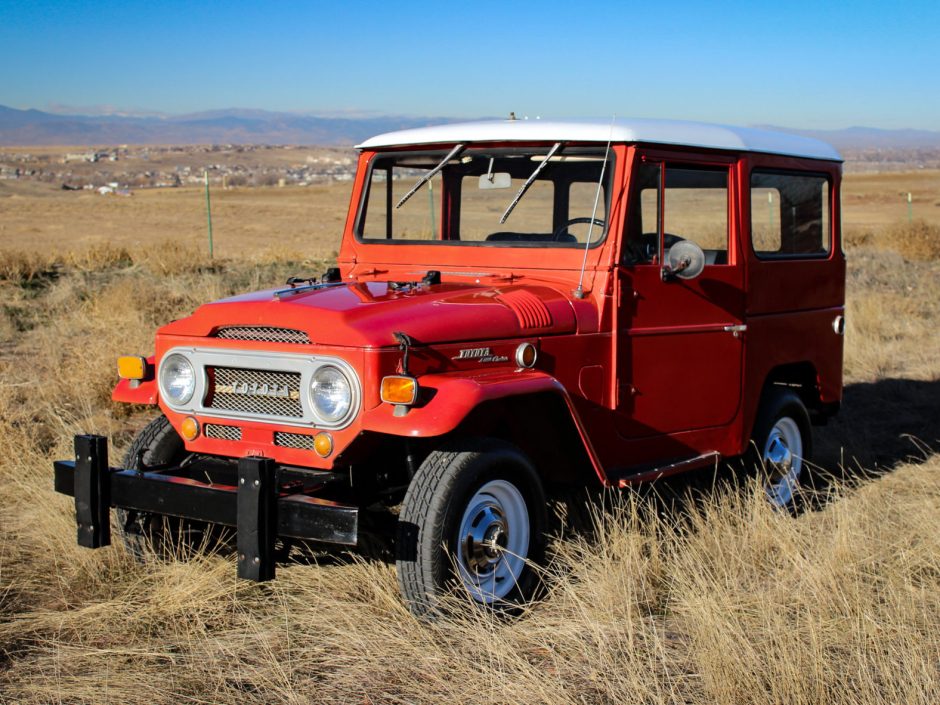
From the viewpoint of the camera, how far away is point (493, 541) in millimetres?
4496

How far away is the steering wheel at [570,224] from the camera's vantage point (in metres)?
5.25

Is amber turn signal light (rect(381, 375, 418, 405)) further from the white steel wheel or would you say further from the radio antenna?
the radio antenna

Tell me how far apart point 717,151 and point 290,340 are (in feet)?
8.66

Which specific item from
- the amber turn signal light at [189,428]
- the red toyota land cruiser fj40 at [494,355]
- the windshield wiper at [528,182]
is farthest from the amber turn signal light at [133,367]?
the windshield wiper at [528,182]

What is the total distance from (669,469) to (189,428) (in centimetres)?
233

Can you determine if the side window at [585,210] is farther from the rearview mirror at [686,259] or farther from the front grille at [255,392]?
Result: the front grille at [255,392]

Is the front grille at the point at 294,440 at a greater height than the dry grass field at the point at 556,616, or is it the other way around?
the front grille at the point at 294,440

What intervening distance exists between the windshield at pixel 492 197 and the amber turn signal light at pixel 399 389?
1554 millimetres

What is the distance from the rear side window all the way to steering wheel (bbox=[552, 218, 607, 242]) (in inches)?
46.7

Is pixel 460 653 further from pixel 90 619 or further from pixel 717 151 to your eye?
pixel 717 151

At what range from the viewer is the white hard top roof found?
523 centimetres

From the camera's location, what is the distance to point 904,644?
12.8ft

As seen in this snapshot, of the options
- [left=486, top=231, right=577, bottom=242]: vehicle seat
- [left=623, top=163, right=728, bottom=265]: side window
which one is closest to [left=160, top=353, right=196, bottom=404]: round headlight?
[left=486, top=231, right=577, bottom=242]: vehicle seat

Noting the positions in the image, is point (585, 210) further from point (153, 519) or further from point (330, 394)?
point (153, 519)
